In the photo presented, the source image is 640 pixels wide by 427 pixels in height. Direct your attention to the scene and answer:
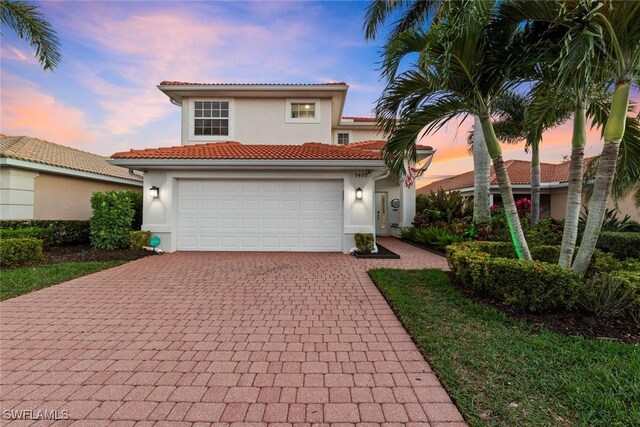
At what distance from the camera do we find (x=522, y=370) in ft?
8.57

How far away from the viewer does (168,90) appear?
12.0 meters

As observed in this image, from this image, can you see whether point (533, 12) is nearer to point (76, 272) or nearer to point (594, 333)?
point (594, 333)

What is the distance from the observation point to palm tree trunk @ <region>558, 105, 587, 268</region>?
4305 millimetres

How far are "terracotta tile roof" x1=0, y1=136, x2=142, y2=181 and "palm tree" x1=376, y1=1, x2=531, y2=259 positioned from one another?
29.8 ft

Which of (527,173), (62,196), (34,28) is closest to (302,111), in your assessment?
(34,28)

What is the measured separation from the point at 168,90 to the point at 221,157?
6060 mm

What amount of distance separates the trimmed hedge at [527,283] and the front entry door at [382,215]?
989cm

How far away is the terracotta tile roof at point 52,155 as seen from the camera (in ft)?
32.0

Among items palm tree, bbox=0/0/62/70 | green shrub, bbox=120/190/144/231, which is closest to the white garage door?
green shrub, bbox=120/190/144/231

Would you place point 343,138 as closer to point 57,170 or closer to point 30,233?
point 57,170

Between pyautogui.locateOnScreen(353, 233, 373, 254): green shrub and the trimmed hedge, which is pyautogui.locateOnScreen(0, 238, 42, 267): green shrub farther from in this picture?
the trimmed hedge

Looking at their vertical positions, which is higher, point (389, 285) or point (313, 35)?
point (313, 35)

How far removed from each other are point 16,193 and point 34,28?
516 cm

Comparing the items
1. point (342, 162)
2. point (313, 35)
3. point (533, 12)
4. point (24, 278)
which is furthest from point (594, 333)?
point (313, 35)
